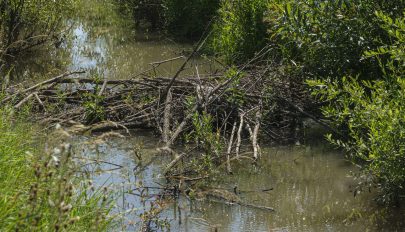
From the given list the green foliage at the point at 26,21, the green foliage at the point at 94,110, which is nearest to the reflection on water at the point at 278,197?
the green foliage at the point at 94,110

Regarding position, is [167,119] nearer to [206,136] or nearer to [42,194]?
[206,136]

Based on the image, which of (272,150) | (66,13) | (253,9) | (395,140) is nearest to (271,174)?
(272,150)

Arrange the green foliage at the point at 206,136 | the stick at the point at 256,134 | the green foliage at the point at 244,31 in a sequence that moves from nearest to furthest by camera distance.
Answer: the stick at the point at 256,134 < the green foliage at the point at 206,136 < the green foliage at the point at 244,31

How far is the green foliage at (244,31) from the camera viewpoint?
11328mm

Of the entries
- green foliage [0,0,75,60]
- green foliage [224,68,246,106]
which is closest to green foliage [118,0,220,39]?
green foliage [0,0,75,60]

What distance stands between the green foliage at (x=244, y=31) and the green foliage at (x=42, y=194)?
567 centimetres

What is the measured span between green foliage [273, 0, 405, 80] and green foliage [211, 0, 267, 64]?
2.81 metres

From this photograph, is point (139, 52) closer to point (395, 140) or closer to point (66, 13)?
point (66, 13)

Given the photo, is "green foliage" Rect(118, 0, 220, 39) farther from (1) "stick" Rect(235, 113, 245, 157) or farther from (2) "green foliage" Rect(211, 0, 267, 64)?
(1) "stick" Rect(235, 113, 245, 157)

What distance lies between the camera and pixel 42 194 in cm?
407

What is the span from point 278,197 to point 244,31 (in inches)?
193

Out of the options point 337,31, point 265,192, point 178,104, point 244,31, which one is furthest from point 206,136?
point 244,31

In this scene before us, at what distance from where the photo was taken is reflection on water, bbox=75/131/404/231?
6.29 m

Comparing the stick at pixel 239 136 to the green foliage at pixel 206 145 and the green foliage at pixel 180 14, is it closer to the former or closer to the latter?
the green foliage at pixel 206 145
